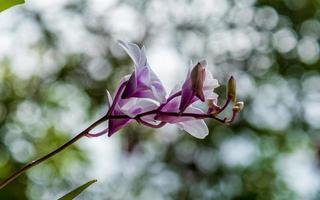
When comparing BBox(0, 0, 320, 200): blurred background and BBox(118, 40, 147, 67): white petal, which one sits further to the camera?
BBox(0, 0, 320, 200): blurred background

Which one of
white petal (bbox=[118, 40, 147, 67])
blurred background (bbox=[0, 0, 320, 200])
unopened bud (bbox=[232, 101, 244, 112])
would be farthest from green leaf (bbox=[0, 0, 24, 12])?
blurred background (bbox=[0, 0, 320, 200])

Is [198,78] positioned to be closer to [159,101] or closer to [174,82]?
[159,101]

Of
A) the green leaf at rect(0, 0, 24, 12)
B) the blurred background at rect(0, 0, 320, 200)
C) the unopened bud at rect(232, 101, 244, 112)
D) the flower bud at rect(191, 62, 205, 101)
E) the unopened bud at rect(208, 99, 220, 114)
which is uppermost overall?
the green leaf at rect(0, 0, 24, 12)

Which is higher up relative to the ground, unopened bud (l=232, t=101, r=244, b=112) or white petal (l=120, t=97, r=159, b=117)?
unopened bud (l=232, t=101, r=244, b=112)

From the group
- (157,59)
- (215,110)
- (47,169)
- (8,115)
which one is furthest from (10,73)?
(215,110)

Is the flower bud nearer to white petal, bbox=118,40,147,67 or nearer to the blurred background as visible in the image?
white petal, bbox=118,40,147,67

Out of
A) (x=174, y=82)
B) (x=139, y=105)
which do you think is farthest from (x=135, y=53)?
(x=174, y=82)

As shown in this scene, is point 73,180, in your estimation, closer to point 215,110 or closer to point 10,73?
point 10,73

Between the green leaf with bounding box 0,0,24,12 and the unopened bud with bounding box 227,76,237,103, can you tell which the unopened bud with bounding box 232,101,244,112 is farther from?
the green leaf with bounding box 0,0,24,12
